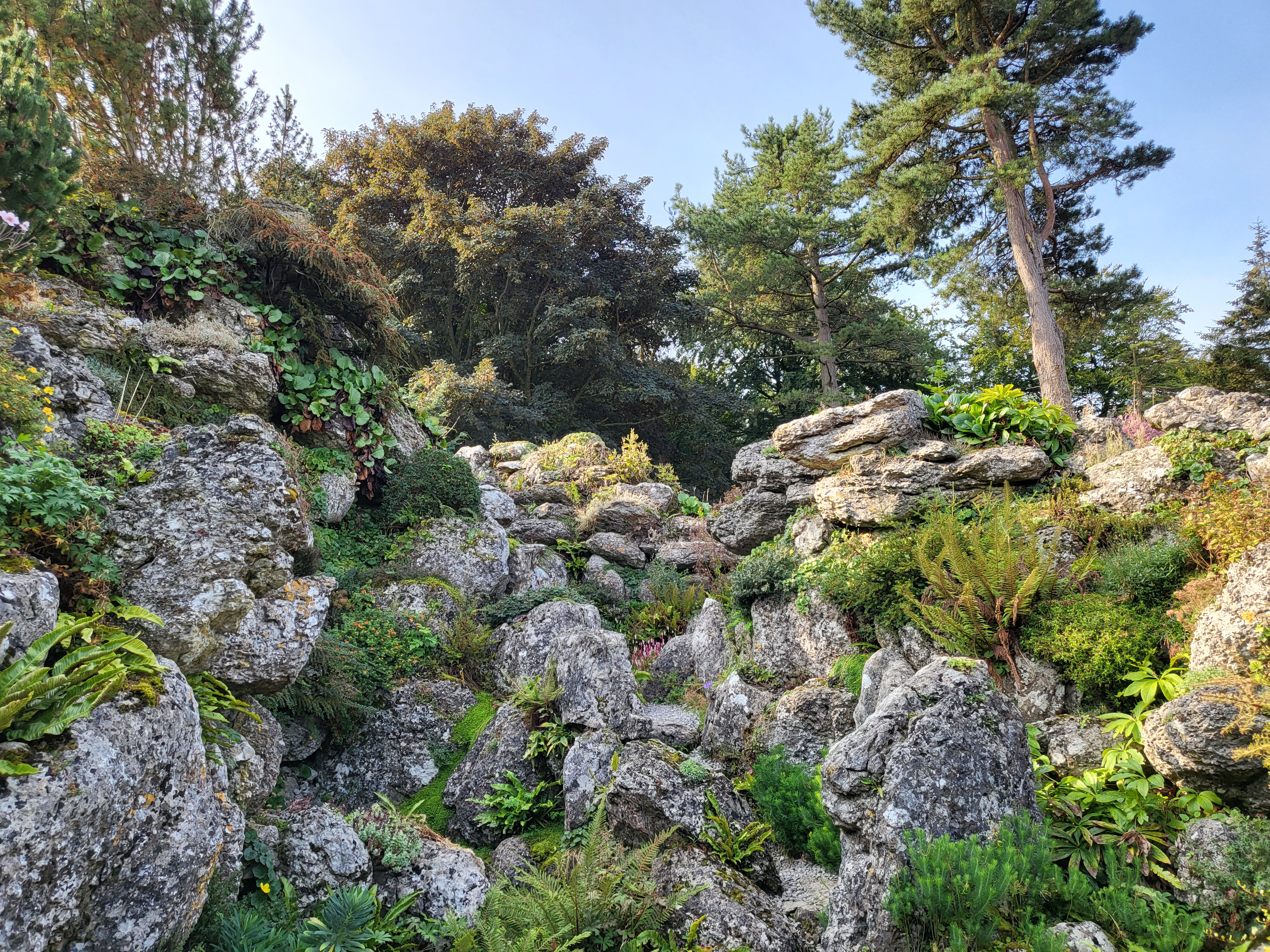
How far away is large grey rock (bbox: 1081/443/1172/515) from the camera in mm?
6523

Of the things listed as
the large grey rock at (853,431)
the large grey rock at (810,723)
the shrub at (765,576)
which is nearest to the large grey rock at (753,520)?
the large grey rock at (853,431)

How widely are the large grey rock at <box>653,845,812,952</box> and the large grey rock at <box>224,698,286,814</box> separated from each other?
317cm

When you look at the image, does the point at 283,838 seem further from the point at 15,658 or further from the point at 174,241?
the point at 174,241

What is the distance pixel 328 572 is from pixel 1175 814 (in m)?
8.79

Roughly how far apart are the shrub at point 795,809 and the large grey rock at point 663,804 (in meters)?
0.28

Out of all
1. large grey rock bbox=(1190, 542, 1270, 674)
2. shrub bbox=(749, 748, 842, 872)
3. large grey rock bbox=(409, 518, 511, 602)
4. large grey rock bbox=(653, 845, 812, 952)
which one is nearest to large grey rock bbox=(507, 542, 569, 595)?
large grey rock bbox=(409, 518, 511, 602)

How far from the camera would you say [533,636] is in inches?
336

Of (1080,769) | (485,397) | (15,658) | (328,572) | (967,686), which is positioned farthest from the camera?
(485,397)

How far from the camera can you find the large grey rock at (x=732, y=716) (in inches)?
282

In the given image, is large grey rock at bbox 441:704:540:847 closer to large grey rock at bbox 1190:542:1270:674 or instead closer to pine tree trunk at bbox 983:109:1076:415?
large grey rock at bbox 1190:542:1270:674

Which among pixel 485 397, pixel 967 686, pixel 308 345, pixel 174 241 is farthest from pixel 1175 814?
pixel 485 397

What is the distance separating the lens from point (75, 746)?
319 centimetres

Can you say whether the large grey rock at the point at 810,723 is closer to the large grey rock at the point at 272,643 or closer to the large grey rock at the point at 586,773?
the large grey rock at the point at 586,773

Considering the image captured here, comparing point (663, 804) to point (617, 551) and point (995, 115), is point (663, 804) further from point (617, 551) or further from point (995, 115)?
point (995, 115)
